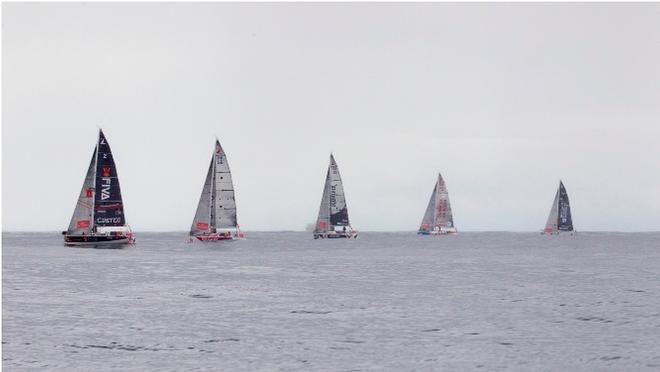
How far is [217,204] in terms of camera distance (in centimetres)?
11269

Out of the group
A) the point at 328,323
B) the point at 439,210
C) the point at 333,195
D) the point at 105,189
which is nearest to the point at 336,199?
the point at 333,195

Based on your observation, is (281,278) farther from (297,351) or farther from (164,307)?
(297,351)

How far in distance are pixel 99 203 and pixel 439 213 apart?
101801mm

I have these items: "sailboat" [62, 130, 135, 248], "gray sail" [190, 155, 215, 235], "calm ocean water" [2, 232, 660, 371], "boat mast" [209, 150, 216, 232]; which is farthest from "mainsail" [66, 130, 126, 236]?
"calm ocean water" [2, 232, 660, 371]

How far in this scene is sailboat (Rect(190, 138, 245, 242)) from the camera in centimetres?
11050

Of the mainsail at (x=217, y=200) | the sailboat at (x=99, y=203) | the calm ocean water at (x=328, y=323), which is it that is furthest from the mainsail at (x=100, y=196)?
the calm ocean water at (x=328, y=323)

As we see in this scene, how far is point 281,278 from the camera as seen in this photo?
216ft

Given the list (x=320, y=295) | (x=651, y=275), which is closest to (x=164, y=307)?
(x=320, y=295)

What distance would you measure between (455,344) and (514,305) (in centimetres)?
1512

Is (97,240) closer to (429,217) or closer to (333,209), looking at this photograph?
(333,209)

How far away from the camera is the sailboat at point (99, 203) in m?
95.1

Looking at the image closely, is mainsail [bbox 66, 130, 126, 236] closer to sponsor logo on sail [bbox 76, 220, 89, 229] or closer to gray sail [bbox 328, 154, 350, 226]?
sponsor logo on sail [bbox 76, 220, 89, 229]

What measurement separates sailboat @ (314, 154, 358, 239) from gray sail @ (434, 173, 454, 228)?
38.1 metres

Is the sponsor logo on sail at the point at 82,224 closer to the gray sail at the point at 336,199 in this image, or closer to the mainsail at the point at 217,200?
the mainsail at the point at 217,200
